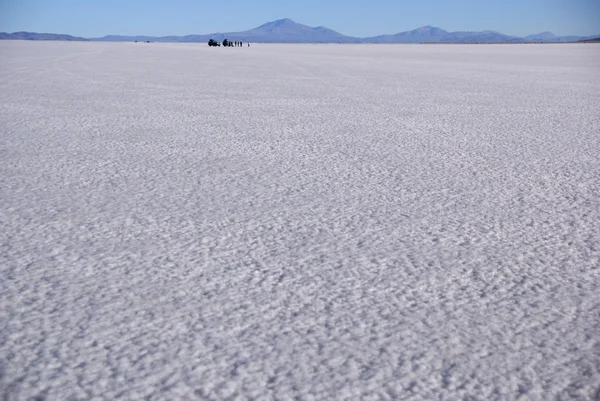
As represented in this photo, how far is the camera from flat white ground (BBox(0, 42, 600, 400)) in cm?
169

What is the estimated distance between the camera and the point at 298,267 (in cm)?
245

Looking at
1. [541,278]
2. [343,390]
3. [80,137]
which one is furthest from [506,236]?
[80,137]

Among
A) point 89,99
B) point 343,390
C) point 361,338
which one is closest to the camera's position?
point 343,390

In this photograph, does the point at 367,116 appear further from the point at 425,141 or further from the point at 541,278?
the point at 541,278

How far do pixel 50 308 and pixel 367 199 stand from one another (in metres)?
1.87

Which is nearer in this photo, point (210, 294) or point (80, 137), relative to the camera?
point (210, 294)

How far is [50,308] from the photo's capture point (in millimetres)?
2076

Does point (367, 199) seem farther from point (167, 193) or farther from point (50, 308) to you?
point (50, 308)

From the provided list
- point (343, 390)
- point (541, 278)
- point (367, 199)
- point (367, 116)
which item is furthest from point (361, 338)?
point (367, 116)

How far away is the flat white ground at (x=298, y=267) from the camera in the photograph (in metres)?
1.69

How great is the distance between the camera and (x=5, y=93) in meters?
9.23

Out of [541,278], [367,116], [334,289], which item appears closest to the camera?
[334,289]

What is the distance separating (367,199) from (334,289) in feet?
4.22

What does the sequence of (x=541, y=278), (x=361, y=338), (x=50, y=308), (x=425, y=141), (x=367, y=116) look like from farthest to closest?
→ (x=367, y=116) → (x=425, y=141) → (x=541, y=278) → (x=50, y=308) → (x=361, y=338)
